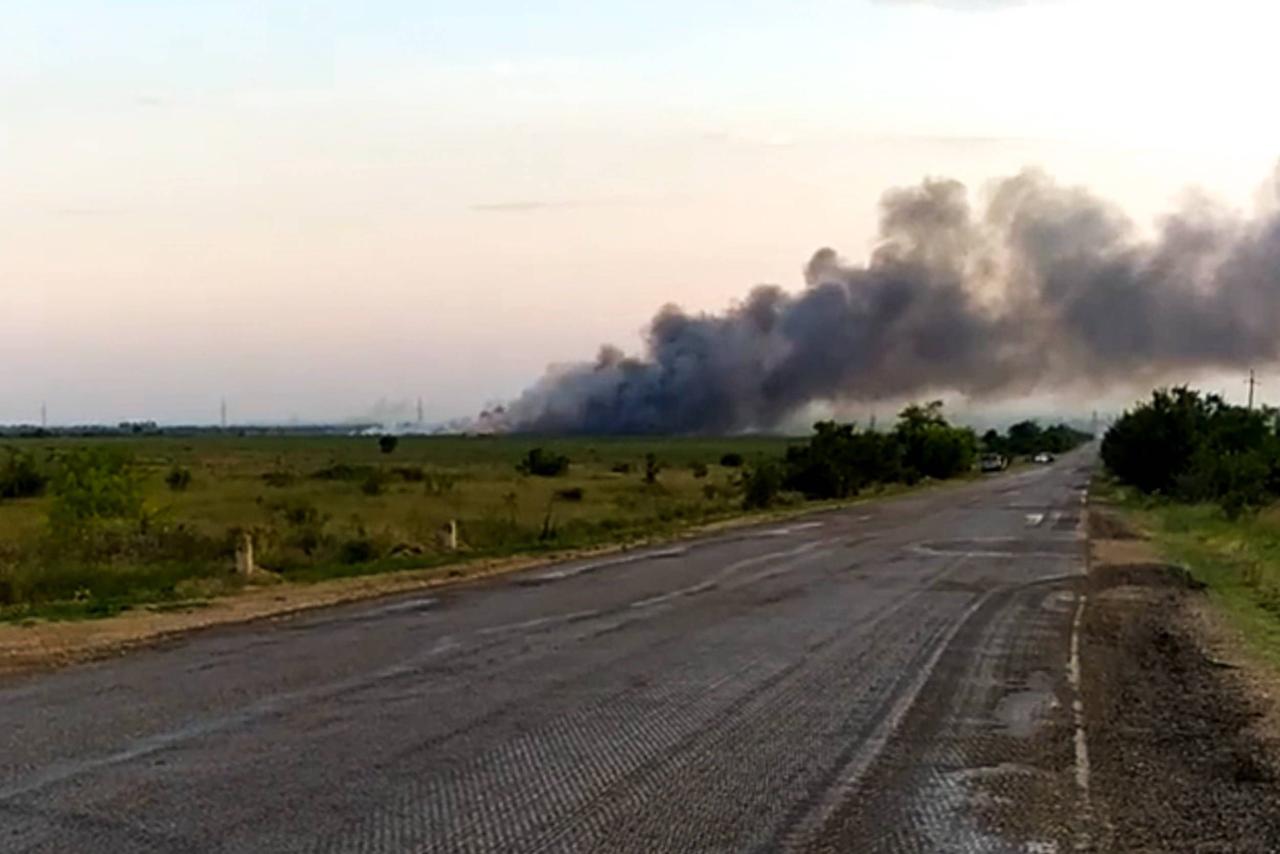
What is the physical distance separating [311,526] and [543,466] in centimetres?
5766

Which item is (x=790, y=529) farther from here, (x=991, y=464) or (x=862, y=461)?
(x=991, y=464)

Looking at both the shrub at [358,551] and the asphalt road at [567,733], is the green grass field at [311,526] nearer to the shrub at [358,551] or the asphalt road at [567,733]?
the shrub at [358,551]

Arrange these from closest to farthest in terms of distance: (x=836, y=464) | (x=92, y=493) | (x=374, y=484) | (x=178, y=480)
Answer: (x=92, y=493) → (x=178, y=480) → (x=374, y=484) → (x=836, y=464)

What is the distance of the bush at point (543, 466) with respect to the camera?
9606 cm

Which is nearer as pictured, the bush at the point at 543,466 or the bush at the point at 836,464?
the bush at the point at 836,464

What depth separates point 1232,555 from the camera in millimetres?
36406

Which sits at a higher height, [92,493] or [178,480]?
[92,493]

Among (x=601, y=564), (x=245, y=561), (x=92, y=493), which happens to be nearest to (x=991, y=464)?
(x=601, y=564)

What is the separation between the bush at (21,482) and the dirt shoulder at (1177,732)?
45.2 metres

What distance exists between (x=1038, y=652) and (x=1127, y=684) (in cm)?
248

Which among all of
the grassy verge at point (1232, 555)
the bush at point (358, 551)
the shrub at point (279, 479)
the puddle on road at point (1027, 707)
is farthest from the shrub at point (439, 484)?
the puddle on road at point (1027, 707)

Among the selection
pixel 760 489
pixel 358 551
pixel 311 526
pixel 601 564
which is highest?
pixel 760 489

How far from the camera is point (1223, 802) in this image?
10.3 meters

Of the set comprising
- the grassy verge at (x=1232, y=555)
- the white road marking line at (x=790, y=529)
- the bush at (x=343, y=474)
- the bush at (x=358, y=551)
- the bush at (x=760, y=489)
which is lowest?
the grassy verge at (x=1232, y=555)
